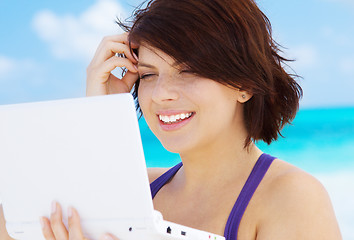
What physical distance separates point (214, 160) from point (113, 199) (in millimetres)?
731

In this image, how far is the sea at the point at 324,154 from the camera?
7688 millimetres

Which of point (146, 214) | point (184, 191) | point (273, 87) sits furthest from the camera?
point (184, 191)

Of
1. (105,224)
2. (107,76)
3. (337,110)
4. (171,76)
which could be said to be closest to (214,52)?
(171,76)

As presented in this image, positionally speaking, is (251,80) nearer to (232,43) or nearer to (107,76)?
(232,43)

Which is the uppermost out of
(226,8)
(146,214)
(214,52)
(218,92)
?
(226,8)

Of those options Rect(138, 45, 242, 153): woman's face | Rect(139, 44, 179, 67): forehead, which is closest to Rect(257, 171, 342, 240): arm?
Rect(138, 45, 242, 153): woman's face

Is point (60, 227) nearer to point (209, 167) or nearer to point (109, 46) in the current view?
point (209, 167)

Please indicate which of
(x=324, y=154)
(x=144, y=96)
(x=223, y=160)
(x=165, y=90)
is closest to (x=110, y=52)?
(x=144, y=96)

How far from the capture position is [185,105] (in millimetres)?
1814

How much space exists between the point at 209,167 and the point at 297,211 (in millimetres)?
506

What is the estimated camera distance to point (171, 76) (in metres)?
1.85

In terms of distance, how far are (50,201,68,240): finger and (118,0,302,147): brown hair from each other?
27.8 inches

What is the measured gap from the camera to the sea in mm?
7688

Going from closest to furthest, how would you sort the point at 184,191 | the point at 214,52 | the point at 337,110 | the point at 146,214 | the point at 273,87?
the point at 146,214 → the point at 214,52 → the point at 273,87 → the point at 184,191 → the point at 337,110
